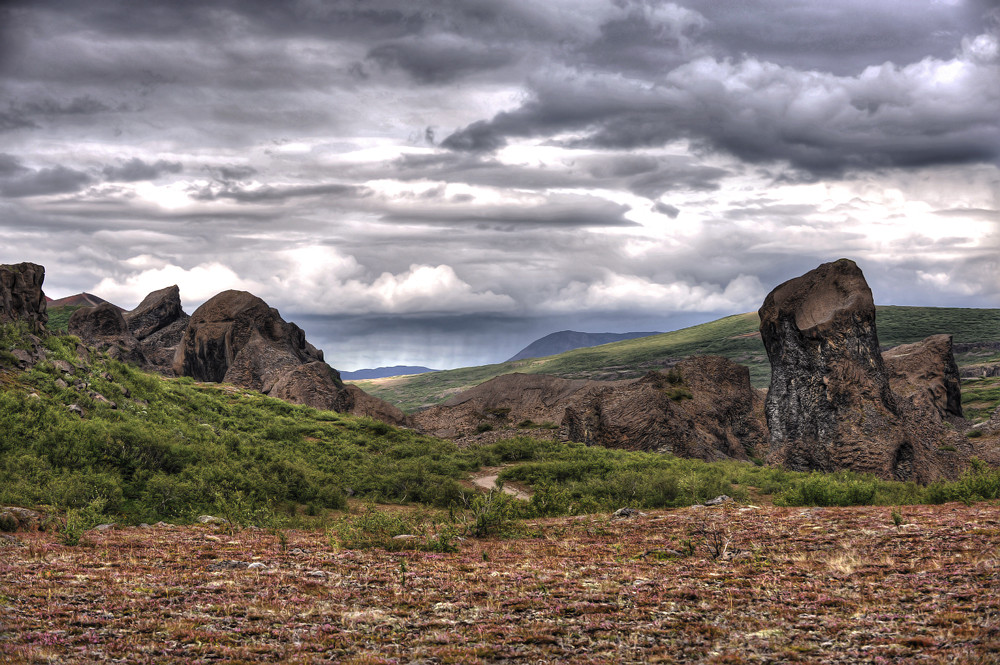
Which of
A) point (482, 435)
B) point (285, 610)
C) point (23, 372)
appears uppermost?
point (23, 372)

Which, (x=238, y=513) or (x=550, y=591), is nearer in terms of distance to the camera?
(x=550, y=591)

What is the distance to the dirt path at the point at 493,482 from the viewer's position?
2531 centimetres

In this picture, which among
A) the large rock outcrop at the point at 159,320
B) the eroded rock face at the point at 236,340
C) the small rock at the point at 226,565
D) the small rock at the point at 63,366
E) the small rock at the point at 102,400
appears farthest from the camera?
the large rock outcrop at the point at 159,320

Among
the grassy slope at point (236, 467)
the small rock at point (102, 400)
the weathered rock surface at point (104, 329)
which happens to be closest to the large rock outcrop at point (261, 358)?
the weathered rock surface at point (104, 329)

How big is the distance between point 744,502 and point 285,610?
46.9ft

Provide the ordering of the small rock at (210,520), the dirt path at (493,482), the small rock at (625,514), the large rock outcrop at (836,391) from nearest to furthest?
the small rock at (210,520) → the small rock at (625,514) → the dirt path at (493,482) → the large rock outcrop at (836,391)

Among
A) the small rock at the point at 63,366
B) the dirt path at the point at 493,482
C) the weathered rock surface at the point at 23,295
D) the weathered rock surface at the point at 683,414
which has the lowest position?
the dirt path at the point at 493,482

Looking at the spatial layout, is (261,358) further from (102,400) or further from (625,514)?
(625,514)

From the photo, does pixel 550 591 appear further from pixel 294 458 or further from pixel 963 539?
pixel 294 458

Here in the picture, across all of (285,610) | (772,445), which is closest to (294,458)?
(285,610)

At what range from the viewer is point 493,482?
27.3 meters

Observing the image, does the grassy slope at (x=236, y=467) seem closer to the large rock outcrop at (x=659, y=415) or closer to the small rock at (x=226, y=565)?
the large rock outcrop at (x=659, y=415)

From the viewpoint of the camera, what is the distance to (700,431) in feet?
122

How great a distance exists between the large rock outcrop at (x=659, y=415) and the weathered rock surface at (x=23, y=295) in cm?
2565
